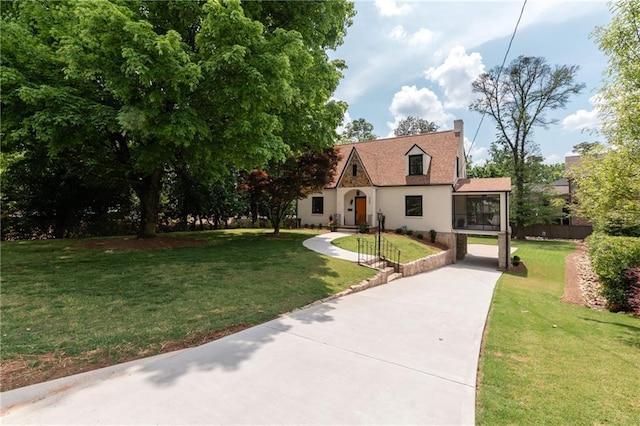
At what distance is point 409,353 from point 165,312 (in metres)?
4.41

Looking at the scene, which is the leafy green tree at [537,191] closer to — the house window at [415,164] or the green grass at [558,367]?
the house window at [415,164]

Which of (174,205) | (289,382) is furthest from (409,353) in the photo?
(174,205)

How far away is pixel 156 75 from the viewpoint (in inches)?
296

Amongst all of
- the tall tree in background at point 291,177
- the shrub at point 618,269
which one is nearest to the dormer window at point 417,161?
the tall tree in background at point 291,177

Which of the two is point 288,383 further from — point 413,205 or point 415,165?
point 415,165

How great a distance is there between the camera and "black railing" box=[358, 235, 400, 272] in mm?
12306

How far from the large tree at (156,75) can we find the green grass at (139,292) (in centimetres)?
340

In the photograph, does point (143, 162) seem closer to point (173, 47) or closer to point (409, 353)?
point (173, 47)

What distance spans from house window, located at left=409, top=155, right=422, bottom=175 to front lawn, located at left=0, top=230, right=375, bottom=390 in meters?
12.5

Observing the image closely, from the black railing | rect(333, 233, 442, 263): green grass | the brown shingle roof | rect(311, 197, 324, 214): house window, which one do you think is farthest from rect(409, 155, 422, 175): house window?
the black railing

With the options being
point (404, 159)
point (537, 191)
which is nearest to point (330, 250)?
point (404, 159)

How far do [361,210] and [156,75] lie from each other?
671 inches

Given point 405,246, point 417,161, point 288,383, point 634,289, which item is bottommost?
point 634,289

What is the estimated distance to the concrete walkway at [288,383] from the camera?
303 cm
